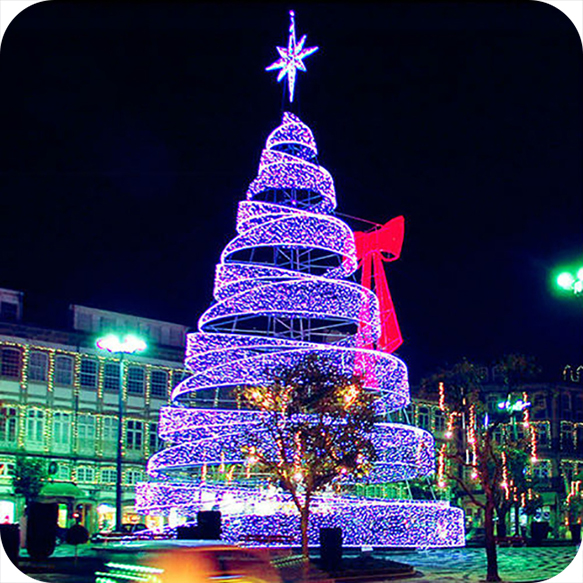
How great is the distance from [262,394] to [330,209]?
527 inches

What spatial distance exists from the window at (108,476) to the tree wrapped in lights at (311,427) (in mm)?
31178

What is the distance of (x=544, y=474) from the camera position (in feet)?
293

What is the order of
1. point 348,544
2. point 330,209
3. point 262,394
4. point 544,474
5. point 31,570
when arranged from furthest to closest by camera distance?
point 544,474, point 330,209, point 348,544, point 262,394, point 31,570

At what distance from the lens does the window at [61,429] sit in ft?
197

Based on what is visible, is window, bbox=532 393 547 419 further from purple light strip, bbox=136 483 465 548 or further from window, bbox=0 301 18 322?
purple light strip, bbox=136 483 465 548

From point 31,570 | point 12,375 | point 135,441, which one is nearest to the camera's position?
point 31,570

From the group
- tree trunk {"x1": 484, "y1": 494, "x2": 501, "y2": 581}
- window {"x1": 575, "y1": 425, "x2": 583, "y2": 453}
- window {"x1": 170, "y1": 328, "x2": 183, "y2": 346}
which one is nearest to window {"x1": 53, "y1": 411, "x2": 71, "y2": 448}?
window {"x1": 170, "y1": 328, "x2": 183, "y2": 346}

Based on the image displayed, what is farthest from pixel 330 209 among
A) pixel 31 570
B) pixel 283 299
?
pixel 31 570

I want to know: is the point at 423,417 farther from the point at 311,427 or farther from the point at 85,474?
the point at 311,427

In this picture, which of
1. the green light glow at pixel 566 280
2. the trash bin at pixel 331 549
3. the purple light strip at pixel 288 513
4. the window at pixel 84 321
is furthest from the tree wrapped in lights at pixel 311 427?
the window at pixel 84 321

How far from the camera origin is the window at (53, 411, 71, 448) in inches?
2359

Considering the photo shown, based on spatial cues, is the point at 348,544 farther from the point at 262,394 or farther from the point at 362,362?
the point at 262,394

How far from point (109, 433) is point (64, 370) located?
4712mm

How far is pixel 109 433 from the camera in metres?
62.7
